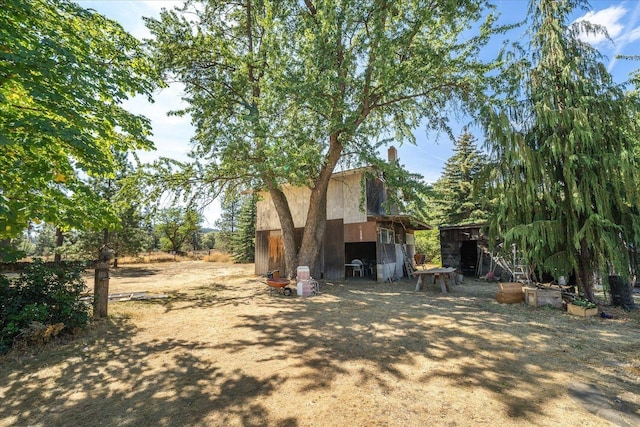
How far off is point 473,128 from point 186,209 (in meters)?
11.0

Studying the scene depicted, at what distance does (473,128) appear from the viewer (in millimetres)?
9023

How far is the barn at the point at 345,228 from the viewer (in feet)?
45.8

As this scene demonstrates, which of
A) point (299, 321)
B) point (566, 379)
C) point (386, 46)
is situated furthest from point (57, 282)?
point (386, 46)

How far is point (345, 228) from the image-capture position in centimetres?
1435

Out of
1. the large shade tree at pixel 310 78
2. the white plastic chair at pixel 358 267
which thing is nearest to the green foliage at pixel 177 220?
A: the large shade tree at pixel 310 78

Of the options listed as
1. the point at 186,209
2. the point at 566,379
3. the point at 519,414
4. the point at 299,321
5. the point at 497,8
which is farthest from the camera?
the point at 186,209

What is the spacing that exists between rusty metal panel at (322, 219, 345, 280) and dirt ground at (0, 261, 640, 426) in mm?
7308

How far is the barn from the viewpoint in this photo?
13.9 meters

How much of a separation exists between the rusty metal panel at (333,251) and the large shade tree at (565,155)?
7467 mm

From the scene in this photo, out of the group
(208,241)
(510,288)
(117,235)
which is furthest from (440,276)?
(208,241)

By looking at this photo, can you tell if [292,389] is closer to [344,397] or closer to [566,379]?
[344,397]

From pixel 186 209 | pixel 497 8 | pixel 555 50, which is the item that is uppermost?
pixel 497 8

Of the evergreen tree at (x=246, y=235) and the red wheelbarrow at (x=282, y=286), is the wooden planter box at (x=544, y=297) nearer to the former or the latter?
the red wheelbarrow at (x=282, y=286)

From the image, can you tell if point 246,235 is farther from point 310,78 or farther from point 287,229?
point 310,78
